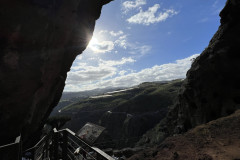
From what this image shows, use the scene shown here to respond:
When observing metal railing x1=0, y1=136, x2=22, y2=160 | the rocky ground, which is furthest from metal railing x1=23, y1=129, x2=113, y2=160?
the rocky ground

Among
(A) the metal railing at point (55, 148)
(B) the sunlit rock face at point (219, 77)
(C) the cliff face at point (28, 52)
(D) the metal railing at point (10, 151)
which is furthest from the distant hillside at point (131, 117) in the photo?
(D) the metal railing at point (10, 151)

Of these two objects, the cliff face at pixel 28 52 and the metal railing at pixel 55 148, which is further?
the cliff face at pixel 28 52

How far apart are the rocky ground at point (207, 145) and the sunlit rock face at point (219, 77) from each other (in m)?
3.55

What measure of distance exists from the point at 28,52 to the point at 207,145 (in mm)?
10677

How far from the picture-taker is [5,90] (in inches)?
308

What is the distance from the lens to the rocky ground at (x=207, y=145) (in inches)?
326

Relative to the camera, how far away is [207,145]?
9.52 meters

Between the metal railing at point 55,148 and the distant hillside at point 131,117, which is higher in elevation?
the metal railing at point 55,148

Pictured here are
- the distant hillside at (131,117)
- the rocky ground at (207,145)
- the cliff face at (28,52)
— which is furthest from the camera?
the distant hillside at (131,117)

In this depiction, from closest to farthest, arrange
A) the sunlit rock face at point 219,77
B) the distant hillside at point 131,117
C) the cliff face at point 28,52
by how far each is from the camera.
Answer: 1. the cliff face at point 28,52
2. the sunlit rock face at point 219,77
3. the distant hillside at point 131,117

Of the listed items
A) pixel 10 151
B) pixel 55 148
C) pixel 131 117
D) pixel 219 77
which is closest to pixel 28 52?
pixel 55 148

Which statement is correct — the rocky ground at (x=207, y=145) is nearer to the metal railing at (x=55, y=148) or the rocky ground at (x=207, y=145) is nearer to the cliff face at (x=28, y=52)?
the metal railing at (x=55, y=148)

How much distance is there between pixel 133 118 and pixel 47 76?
53.9 meters

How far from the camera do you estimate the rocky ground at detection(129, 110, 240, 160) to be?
27.2ft
